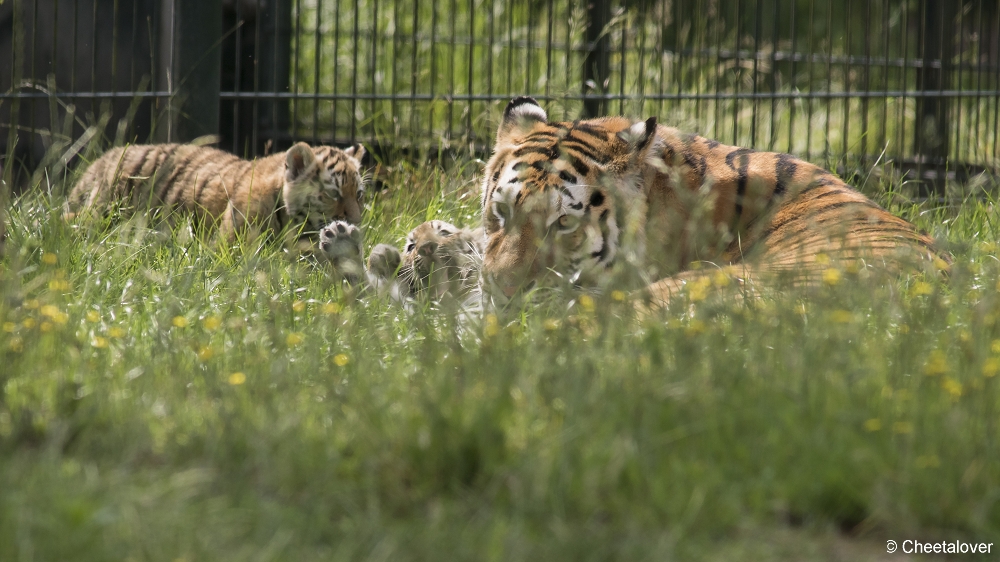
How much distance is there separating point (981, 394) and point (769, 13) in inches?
532

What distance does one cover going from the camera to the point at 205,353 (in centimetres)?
259

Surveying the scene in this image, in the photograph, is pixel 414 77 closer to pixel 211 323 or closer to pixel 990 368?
pixel 211 323

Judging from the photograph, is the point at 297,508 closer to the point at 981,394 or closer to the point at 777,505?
the point at 777,505

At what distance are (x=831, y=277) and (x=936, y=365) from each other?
0.51 meters

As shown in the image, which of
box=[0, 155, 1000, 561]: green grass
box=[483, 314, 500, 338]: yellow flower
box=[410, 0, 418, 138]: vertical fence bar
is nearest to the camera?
box=[0, 155, 1000, 561]: green grass

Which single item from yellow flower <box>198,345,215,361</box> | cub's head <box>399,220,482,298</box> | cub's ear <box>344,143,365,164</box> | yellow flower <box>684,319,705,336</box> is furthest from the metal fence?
yellow flower <box>684,319,705,336</box>

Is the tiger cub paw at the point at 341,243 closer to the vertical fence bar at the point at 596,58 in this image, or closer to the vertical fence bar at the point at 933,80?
the vertical fence bar at the point at 596,58

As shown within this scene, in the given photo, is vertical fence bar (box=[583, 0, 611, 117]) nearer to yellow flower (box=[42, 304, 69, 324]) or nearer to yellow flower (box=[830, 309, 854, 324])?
yellow flower (box=[830, 309, 854, 324])

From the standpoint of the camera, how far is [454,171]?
5750 millimetres

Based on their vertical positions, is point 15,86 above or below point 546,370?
above

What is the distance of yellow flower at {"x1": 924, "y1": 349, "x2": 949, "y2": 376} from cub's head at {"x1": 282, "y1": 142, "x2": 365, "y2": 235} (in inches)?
124

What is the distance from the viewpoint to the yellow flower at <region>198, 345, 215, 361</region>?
8.50 ft

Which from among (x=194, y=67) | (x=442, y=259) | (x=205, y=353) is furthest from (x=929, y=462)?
(x=194, y=67)

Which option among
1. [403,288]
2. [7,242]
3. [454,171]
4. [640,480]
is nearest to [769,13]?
[454,171]
